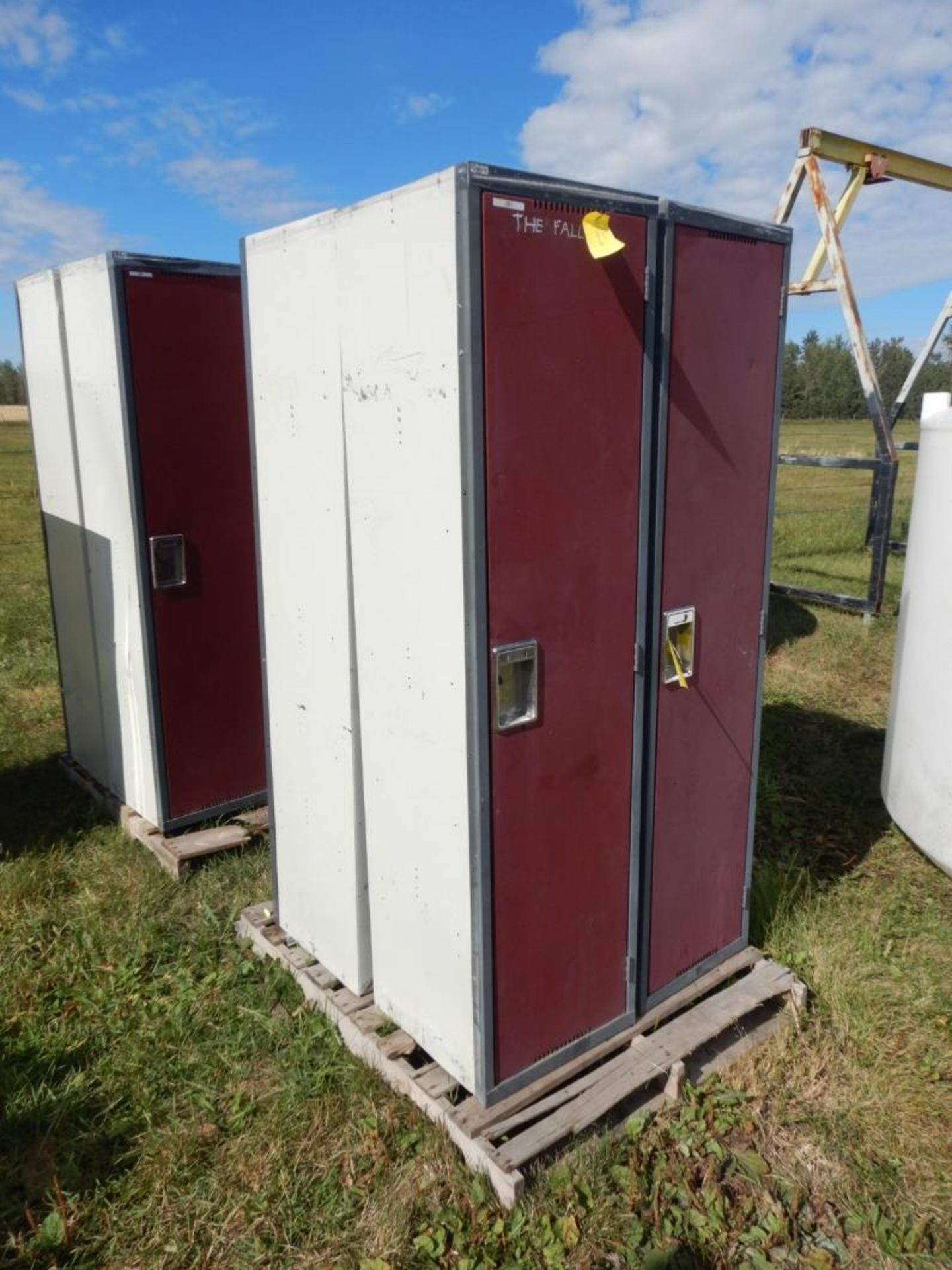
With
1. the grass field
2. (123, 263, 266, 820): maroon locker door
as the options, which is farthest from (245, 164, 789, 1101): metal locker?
(123, 263, 266, 820): maroon locker door

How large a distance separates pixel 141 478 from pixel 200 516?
0.30 meters

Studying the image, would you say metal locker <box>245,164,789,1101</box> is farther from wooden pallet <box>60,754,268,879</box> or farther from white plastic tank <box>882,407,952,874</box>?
wooden pallet <box>60,754,268,879</box>

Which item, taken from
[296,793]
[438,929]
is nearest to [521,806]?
[438,929]

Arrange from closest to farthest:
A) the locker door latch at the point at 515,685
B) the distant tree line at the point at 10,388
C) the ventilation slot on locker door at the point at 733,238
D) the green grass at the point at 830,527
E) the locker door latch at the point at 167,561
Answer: the locker door latch at the point at 515,685 → the ventilation slot on locker door at the point at 733,238 → the locker door latch at the point at 167,561 → the green grass at the point at 830,527 → the distant tree line at the point at 10,388

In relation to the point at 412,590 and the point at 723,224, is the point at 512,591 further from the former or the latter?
the point at 723,224

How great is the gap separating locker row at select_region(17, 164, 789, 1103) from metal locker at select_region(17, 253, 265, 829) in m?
1.05

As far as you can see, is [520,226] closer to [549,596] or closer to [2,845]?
[549,596]

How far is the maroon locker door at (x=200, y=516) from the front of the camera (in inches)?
150

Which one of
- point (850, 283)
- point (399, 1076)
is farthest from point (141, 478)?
point (850, 283)

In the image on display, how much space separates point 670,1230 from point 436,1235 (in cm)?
59

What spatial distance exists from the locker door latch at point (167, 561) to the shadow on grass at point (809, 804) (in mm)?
2751

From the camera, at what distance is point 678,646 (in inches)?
110

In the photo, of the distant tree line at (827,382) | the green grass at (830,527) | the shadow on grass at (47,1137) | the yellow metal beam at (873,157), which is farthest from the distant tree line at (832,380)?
the shadow on grass at (47,1137)

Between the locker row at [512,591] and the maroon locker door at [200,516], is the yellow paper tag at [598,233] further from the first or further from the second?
the maroon locker door at [200,516]
